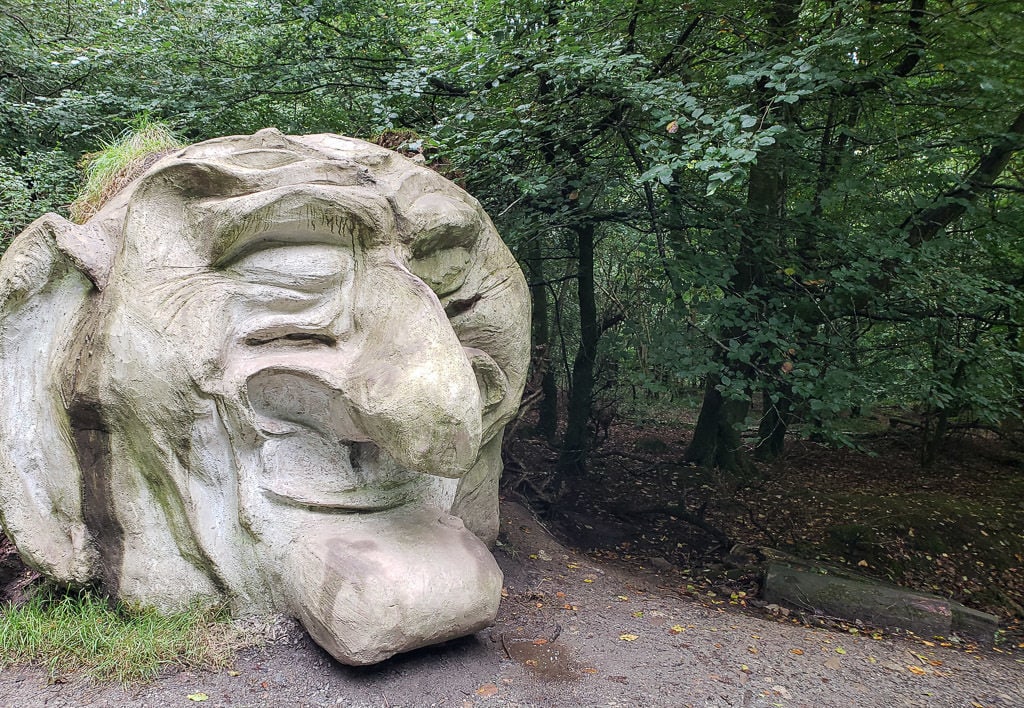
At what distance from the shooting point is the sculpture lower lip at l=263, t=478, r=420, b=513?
2951 millimetres

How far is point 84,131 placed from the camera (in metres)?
5.54

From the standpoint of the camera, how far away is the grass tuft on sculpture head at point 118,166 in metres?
3.84

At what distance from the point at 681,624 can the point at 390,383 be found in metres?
2.06

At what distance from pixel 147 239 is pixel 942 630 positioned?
507 cm

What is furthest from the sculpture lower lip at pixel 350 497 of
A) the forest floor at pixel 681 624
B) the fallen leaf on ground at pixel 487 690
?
the fallen leaf on ground at pixel 487 690

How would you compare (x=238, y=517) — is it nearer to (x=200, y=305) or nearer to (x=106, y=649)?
(x=106, y=649)

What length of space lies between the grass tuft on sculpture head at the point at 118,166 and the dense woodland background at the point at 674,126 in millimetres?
470

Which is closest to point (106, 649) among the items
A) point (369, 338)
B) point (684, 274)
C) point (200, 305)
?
point (200, 305)

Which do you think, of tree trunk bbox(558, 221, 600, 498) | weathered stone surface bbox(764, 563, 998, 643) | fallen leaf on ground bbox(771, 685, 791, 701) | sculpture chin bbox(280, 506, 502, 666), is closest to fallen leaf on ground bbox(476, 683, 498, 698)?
sculpture chin bbox(280, 506, 502, 666)

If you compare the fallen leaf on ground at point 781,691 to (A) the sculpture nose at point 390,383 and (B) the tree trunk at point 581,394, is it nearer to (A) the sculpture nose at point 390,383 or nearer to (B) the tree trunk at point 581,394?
(A) the sculpture nose at point 390,383

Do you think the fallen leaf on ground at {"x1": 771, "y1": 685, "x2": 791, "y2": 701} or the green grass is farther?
the fallen leaf on ground at {"x1": 771, "y1": 685, "x2": 791, "y2": 701}

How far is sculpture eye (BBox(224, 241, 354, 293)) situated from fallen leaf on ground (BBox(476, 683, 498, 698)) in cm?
174

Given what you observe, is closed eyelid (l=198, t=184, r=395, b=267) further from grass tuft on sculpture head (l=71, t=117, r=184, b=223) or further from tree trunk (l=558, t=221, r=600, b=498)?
tree trunk (l=558, t=221, r=600, b=498)

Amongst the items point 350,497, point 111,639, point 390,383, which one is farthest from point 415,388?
point 111,639
